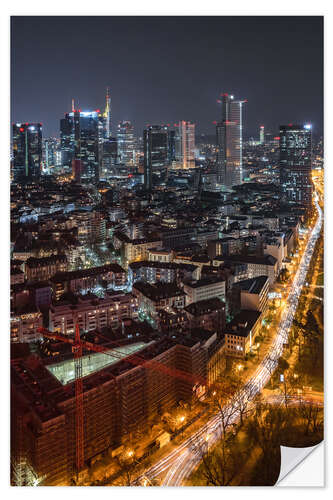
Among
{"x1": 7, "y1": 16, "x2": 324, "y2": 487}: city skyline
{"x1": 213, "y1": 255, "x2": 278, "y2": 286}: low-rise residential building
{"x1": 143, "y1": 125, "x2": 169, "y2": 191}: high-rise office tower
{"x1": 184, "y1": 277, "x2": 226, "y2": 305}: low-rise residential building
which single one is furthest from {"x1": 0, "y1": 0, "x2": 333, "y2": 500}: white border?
{"x1": 143, "y1": 125, "x2": 169, "y2": 191}: high-rise office tower

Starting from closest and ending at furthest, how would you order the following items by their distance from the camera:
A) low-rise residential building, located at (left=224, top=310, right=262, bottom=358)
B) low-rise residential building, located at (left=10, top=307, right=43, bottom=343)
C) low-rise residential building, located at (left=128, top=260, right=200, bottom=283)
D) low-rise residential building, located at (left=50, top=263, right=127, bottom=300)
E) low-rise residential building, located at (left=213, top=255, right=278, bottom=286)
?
low-rise residential building, located at (left=10, top=307, right=43, bottom=343) → low-rise residential building, located at (left=224, top=310, right=262, bottom=358) → low-rise residential building, located at (left=50, top=263, right=127, bottom=300) → low-rise residential building, located at (left=128, top=260, right=200, bottom=283) → low-rise residential building, located at (left=213, top=255, right=278, bottom=286)

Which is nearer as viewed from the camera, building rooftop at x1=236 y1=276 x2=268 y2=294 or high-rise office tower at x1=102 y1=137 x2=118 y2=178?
building rooftop at x1=236 y1=276 x2=268 y2=294

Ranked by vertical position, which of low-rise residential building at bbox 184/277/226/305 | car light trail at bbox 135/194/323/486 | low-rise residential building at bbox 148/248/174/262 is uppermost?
low-rise residential building at bbox 148/248/174/262

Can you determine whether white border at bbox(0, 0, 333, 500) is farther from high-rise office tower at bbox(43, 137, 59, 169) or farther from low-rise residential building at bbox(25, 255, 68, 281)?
high-rise office tower at bbox(43, 137, 59, 169)

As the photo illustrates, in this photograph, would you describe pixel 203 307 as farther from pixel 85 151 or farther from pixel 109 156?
pixel 109 156

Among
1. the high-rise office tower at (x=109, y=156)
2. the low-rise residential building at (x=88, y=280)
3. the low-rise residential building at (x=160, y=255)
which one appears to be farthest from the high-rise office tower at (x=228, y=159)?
the low-rise residential building at (x=88, y=280)

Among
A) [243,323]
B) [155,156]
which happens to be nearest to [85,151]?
[155,156]

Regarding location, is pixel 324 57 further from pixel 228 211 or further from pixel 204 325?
pixel 228 211

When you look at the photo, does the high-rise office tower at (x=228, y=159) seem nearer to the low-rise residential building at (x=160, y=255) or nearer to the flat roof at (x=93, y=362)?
the low-rise residential building at (x=160, y=255)
